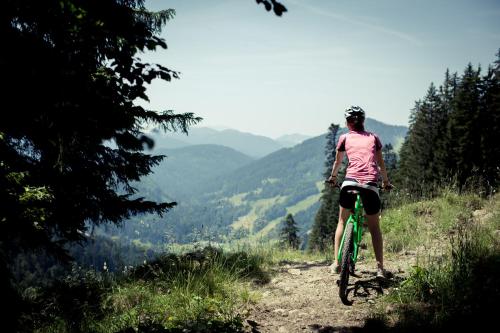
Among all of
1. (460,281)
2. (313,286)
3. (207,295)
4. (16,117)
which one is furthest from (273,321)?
(16,117)

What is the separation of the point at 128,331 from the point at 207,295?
1.43 m

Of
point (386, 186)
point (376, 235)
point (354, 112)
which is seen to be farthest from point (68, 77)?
point (386, 186)

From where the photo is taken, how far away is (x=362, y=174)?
5066 mm

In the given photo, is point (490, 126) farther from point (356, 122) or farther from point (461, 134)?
point (356, 122)

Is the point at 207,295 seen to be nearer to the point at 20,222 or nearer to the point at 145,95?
the point at 20,222

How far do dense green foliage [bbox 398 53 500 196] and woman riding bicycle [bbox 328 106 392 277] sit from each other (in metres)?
27.0

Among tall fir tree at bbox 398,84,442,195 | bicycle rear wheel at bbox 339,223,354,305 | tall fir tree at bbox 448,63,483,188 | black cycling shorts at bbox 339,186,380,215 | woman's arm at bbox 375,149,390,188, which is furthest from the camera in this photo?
tall fir tree at bbox 398,84,442,195

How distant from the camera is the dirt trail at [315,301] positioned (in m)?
4.24

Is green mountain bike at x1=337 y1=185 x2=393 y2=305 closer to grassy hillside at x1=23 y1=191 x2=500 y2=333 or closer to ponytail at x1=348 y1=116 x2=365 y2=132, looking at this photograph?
grassy hillside at x1=23 y1=191 x2=500 y2=333

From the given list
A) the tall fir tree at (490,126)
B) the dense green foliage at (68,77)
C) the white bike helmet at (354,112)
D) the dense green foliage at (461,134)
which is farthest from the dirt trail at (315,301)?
Result: the tall fir tree at (490,126)

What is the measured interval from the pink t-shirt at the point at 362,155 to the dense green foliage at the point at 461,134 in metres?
27.1

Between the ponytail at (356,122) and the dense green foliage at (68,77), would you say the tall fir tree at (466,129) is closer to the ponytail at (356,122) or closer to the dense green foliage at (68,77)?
the ponytail at (356,122)

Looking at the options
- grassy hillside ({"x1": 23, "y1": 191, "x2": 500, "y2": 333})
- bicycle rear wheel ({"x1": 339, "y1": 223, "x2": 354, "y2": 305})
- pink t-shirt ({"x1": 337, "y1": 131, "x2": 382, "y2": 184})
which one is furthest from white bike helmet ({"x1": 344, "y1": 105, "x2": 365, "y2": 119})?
grassy hillside ({"x1": 23, "y1": 191, "x2": 500, "y2": 333})

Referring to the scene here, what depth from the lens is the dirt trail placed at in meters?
4.24
